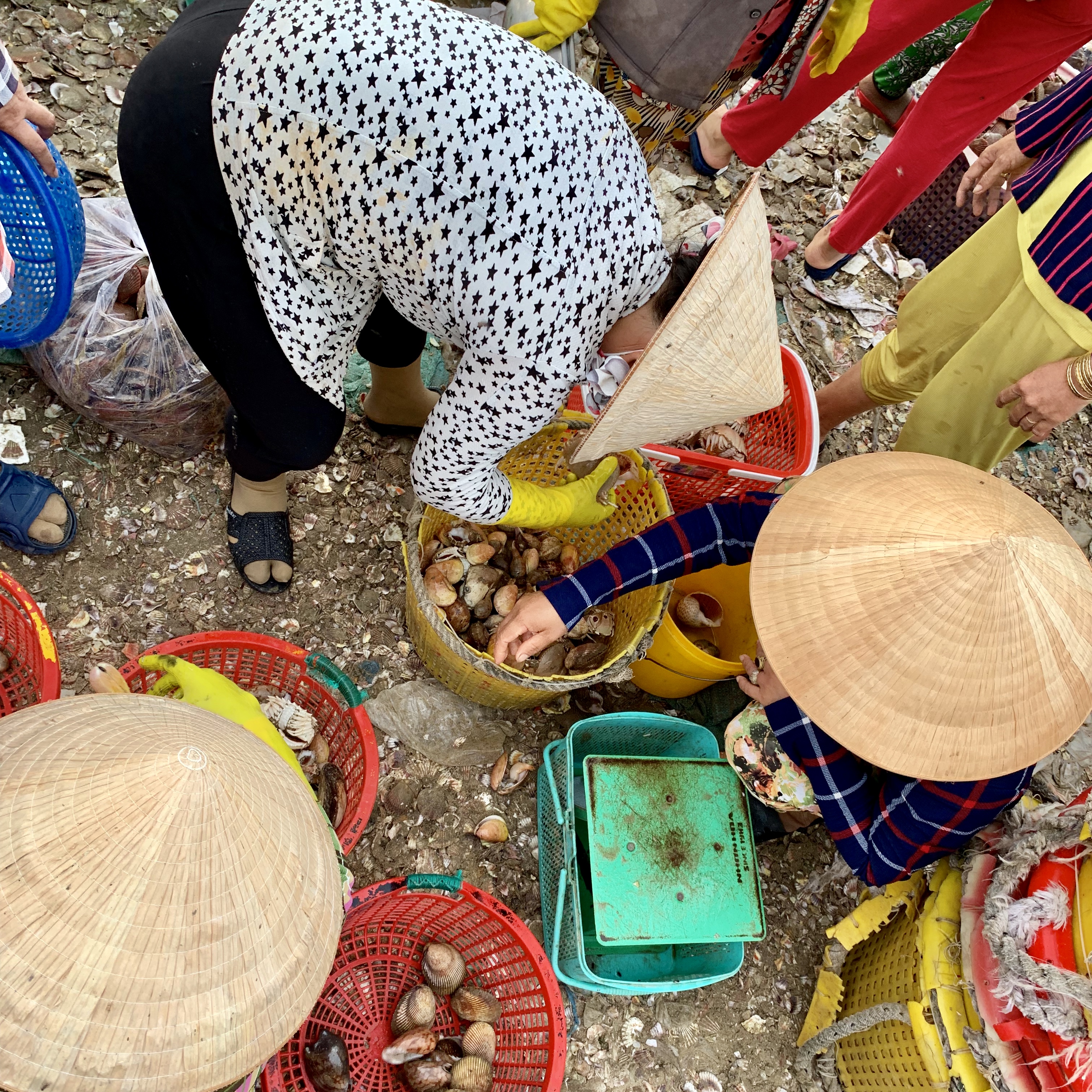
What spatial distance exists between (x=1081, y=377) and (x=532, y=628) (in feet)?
4.11

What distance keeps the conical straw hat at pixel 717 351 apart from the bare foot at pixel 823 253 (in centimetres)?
179

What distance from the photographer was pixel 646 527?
1960 mm

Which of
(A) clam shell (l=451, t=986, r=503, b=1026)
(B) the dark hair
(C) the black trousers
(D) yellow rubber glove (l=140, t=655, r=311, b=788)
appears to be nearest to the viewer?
(C) the black trousers

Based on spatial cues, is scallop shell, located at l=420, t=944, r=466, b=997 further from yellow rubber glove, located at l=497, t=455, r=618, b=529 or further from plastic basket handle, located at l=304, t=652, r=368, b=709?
yellow rubber glove, located at l=497, t=455, r=618, b=529

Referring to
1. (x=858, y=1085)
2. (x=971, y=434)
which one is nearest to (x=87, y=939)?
(x=858, y=1085)

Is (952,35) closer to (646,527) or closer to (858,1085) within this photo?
(646,527)

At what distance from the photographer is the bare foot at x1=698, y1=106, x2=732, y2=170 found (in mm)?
2924

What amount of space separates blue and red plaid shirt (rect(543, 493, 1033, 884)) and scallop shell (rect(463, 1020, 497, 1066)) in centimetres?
82

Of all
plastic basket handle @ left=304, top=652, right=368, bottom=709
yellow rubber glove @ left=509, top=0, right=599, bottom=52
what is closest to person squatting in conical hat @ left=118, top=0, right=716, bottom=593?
plastic basket handle @ left=304, top=652, right=368, bottom=709

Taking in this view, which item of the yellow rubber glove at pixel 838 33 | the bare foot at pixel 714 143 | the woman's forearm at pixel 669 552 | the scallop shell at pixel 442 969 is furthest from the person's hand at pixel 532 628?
the bare foot at pixel 714 143

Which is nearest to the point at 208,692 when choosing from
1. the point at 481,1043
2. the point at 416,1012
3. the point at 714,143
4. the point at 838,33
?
the point at 416,1012

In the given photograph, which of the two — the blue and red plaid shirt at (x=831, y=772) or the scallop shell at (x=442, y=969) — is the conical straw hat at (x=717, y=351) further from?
the scallop shell at (x=442, y=969)

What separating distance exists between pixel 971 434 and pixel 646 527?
85 centimetres

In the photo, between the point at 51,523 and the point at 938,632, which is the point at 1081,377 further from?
the point at 51,523
